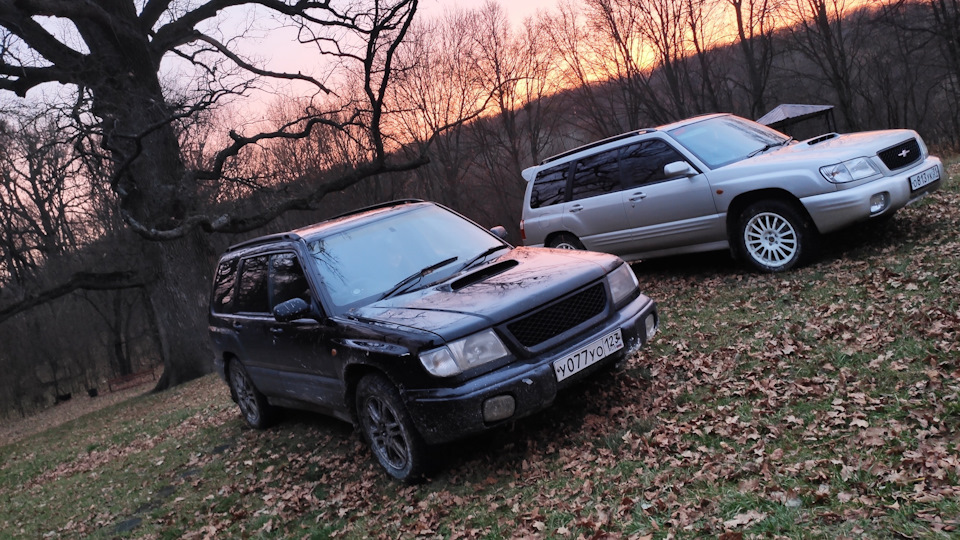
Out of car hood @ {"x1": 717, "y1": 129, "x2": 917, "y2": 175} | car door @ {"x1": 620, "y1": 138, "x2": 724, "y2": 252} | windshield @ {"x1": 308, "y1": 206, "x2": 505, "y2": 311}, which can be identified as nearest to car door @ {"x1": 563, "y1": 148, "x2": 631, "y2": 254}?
car door @ {"x1": 620, "y1": 138, "x2": 724, "y2": 252}

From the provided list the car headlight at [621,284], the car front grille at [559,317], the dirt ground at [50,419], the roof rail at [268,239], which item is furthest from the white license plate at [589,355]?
the dirt ground at [50,419]

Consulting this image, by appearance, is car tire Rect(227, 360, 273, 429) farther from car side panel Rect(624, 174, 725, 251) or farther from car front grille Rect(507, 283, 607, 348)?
car side panel Rect(624, 174, 725, 251)

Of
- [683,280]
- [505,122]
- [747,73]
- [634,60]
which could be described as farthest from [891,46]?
[683,280]

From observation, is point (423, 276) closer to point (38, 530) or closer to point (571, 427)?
point (571, 427)

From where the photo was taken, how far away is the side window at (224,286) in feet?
23.1

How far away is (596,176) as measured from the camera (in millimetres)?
8891

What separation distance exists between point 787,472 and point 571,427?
1721 millimetres

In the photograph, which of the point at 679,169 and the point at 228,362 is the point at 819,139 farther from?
the point at 228,362

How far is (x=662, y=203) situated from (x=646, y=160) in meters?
0.62

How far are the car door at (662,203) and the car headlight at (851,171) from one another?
4.11ft

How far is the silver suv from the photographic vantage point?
22.1 feet

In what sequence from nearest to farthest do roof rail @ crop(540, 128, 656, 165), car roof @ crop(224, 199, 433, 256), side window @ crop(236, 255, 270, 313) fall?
car roof @ crop(224, 199, 433, 256) < side window @ crop(236, 255, 270, 313) < roof rail @ crop(540, 128, 656, 165)

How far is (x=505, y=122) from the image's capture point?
125 ft

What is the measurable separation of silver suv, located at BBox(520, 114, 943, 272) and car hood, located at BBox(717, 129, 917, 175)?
1 centimetres
